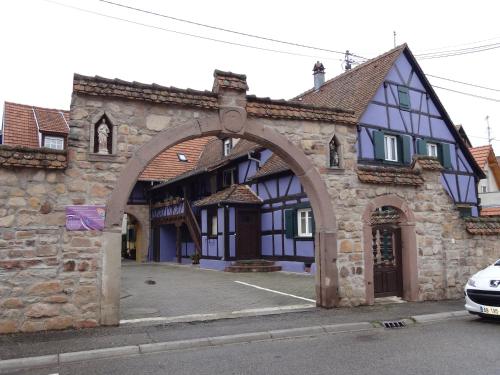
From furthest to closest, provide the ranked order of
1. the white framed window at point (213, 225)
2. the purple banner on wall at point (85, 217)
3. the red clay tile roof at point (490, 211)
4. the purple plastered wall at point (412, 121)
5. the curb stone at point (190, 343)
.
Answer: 1. the red clay tile roof at point (490, 211)
2. the white framed window at point (213, 225)
3. the purple plastered wall at point (412, 121)
4. the purple banner on wall at point (85, 217)
5. the curb stone at point (190, 343)

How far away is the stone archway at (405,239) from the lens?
10.4 m

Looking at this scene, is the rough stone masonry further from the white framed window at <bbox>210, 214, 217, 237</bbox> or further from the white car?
the white framed window at <bbox>210, 214, 217, 237</bbox>

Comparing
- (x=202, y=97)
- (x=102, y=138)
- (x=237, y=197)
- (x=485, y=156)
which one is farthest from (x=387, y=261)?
(x=485, y=156)

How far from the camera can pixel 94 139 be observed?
27.1 ft

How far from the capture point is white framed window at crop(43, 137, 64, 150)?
77.8 feet

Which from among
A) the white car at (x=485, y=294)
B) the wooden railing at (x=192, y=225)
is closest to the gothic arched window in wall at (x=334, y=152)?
the white car at (x=485, y=294)

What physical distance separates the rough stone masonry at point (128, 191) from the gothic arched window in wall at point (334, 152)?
148 millimetres

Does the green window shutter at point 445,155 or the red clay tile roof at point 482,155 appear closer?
the green window shutter at point 445,155

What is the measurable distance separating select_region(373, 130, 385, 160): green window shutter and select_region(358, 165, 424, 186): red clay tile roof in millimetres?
7849

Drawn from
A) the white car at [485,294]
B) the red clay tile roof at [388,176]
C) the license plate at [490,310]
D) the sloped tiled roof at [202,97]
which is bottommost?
the license plate at [490,310]

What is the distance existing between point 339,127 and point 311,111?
856 mm

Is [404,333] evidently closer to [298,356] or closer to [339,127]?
[298,356]

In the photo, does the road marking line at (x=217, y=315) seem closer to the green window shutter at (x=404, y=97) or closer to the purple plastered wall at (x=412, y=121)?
the purple plastered wall at (x=412, y=121)

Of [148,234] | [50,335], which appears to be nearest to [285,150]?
[50,335]
